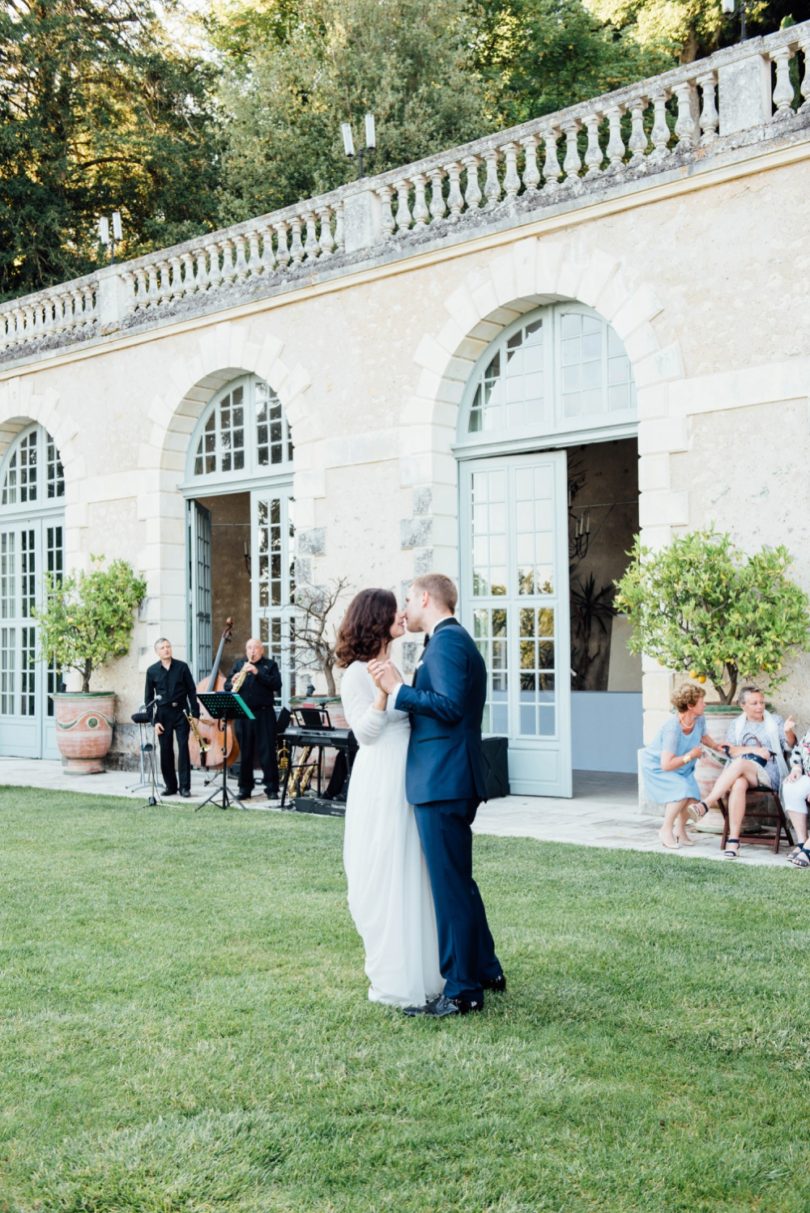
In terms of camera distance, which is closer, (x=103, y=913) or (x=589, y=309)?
(x=103, y=913)

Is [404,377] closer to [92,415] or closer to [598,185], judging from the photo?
[598,185]

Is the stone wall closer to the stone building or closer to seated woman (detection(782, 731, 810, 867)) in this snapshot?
the stone building

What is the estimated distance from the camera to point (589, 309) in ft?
33.5

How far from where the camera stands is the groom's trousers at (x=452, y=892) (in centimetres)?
445

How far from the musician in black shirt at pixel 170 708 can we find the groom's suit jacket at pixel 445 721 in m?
6.94

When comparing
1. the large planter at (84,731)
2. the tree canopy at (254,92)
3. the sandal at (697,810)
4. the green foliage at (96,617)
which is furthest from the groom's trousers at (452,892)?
the tree canopy at (254,92)

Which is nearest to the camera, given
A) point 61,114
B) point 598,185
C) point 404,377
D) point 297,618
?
point 598,185

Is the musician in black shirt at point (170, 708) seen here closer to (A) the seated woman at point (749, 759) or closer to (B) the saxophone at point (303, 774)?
(B) the saxophone at point (303, 774)

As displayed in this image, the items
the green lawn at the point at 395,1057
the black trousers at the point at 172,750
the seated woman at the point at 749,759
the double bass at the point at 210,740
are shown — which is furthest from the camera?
the double bass at the point at 210,740

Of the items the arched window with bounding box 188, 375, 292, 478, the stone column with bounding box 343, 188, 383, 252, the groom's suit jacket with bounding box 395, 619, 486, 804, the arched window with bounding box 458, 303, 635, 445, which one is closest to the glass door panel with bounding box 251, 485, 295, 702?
the arched window with bounding box 188, 375, 292, 478

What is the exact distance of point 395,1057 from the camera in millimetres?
3998

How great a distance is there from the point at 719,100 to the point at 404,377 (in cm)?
358

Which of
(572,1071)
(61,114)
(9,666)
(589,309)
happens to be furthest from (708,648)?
(61,114)

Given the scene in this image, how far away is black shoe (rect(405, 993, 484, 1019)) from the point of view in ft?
14.5
